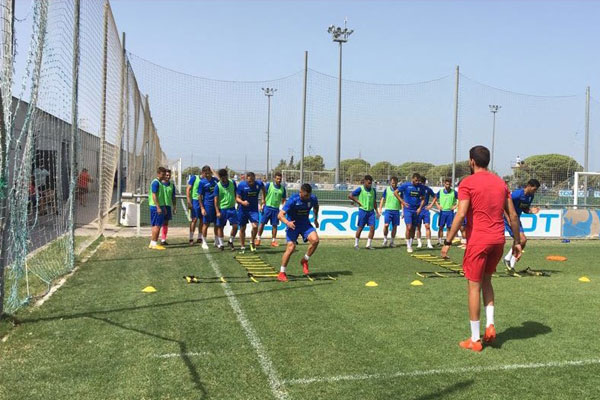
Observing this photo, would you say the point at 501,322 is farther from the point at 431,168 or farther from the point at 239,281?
the point at 431,168

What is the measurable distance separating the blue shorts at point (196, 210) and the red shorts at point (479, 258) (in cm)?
899

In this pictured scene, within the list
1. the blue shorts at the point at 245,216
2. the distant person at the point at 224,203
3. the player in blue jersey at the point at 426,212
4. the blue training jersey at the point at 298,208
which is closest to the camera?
the blue training jersey at the point at 298,208

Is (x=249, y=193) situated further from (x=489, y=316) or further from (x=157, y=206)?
(x=489, y=316)

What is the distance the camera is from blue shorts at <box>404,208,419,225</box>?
1359 centimetres

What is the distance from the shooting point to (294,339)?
17.9 ft

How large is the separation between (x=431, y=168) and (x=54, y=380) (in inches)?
849

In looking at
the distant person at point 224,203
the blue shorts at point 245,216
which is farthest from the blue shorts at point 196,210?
the blue shorts at point 245,216

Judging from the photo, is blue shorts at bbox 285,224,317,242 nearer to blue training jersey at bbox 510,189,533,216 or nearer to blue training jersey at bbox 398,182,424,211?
blue training jersey at bbox 510,189,533,216

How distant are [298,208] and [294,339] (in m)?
3.91

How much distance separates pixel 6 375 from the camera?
4.33 meters

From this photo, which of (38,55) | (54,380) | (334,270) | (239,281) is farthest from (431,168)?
(54,380)

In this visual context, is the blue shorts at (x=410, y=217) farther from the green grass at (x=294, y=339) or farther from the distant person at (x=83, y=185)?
the distant person at (x=83, y=185)

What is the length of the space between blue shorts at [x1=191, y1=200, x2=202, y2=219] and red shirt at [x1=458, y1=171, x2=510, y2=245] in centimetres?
899

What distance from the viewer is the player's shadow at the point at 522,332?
566cm
